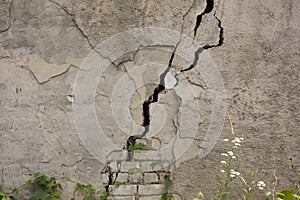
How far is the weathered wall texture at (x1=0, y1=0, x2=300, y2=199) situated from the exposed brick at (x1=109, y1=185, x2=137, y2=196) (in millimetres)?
113

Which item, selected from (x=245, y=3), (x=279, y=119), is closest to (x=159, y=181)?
(x=279, y=119)

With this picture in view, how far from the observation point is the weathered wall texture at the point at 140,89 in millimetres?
2613

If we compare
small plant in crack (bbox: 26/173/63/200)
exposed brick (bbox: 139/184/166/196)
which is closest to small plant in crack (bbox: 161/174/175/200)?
exposed brick (bbox: 139/184/166/196)

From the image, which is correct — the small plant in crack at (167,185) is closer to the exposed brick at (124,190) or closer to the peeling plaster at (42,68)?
the exposed brick at (124,190)

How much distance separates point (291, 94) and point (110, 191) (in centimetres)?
142

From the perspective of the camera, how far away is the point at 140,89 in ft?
8.82

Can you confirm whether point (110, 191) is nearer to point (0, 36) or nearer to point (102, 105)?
point (102, 105)

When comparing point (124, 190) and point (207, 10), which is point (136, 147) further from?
point (207, 10)

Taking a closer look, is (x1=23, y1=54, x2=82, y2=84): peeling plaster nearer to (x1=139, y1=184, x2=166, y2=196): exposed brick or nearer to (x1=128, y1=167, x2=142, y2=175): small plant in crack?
(x1=128, y1=167, x2=142, y2=175): small plant in crack

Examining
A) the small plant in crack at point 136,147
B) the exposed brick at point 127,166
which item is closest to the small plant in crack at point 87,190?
the exposed brick at point 127,166

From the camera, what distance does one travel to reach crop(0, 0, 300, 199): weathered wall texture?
2.61m

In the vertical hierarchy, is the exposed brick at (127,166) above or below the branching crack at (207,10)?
below

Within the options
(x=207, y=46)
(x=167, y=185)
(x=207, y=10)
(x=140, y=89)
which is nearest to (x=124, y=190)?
(x=167, y=185)

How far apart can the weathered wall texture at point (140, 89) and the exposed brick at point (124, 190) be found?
11 cm
